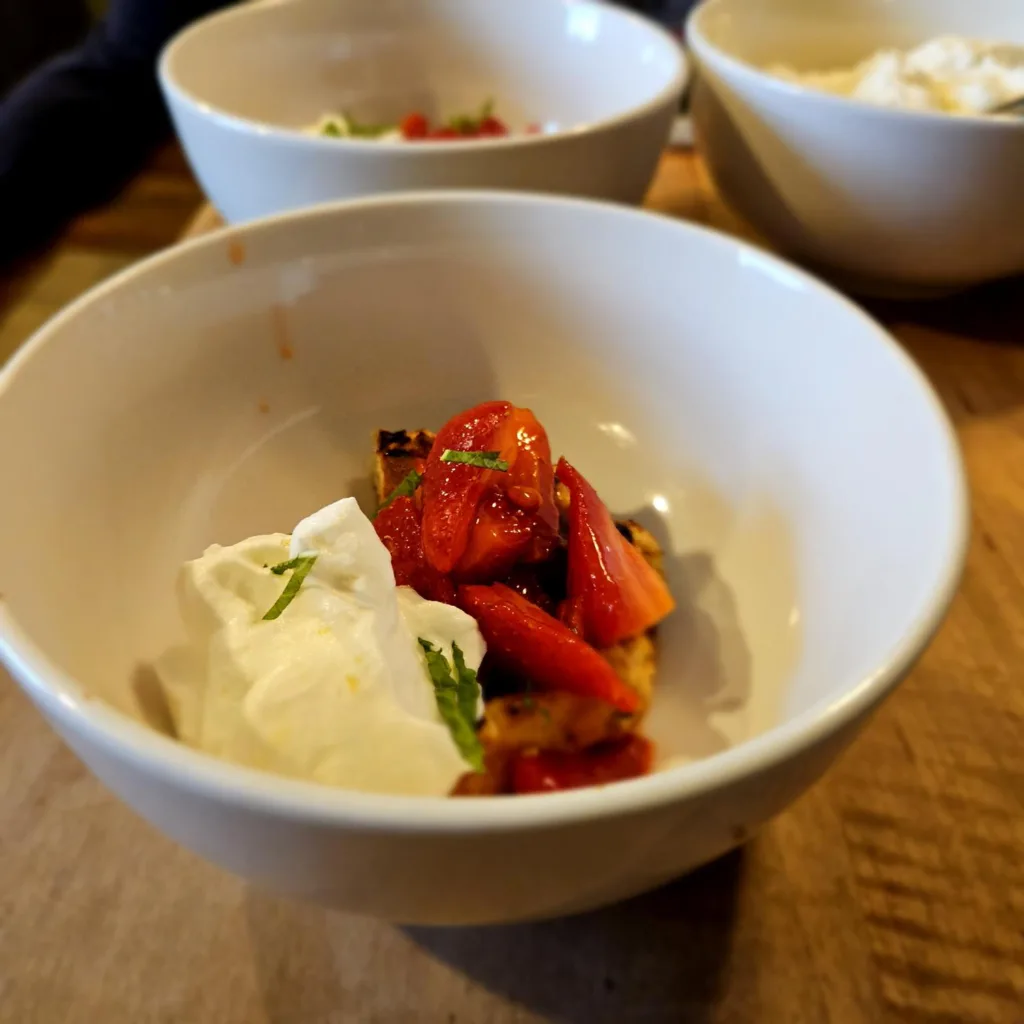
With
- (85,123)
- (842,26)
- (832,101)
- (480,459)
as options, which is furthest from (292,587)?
(85,123)

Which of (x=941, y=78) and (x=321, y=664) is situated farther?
(x=941, y=78)

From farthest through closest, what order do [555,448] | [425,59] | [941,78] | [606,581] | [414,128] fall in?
[425,59] → [414,128] → [941,78] → [555,448] → [606,581]

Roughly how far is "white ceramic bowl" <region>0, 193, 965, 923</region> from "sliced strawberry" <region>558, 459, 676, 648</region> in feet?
0.29

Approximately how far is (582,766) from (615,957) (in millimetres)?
110

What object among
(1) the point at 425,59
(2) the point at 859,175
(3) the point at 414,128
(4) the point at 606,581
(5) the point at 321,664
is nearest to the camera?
(5) the point at 321,664

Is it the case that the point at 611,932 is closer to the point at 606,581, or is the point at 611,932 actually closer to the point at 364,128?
the point at 606,581

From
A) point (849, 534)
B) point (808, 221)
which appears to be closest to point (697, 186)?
point (808, 221)

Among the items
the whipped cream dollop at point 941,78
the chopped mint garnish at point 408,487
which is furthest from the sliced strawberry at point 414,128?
the chopped mint garnish at point 408,487

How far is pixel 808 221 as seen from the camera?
1.06 metres

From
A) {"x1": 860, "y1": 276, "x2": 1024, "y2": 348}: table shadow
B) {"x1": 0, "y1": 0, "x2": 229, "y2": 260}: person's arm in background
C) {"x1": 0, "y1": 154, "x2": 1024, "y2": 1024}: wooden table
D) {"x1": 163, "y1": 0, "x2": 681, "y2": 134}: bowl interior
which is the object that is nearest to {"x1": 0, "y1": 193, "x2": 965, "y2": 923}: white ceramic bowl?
{"x1": 0, "y1": 154, "x2": 1024, "y2": 1024}: wooden table

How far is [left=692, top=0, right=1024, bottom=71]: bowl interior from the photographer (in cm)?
128

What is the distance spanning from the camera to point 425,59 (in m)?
1.41

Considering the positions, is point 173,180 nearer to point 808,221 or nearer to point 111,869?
point 808,221

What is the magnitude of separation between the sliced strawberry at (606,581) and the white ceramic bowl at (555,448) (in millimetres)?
87
